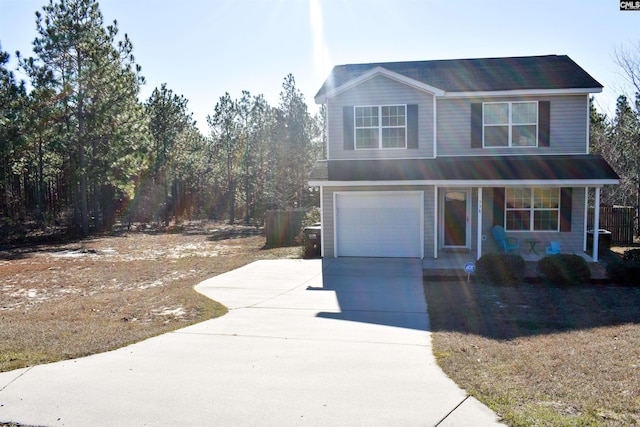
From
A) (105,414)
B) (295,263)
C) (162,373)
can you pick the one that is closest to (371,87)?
(295,263)

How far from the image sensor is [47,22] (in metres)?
27.4

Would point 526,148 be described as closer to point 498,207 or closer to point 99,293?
point 498,207

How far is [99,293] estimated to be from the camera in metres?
12.7

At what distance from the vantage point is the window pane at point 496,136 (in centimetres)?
1678

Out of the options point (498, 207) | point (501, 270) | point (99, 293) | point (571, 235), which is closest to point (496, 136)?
point (498, 207)

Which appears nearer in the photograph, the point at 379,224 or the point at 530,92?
the point at 530,92

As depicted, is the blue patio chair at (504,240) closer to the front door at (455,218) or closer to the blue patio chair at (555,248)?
the blue patio chair at (555,248)

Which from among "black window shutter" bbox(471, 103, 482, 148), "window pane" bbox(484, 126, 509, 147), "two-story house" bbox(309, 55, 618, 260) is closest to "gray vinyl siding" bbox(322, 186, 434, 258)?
"two-story house" bbox(309, 55, 618, 260)

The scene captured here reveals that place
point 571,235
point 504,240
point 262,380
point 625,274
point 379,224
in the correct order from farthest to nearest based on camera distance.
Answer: point 379,224 → point 571,235 → point 504,240 → point 625,274 → point 262,380

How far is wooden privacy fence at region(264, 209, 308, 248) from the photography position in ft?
76.5

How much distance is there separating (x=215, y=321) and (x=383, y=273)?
20.4ft

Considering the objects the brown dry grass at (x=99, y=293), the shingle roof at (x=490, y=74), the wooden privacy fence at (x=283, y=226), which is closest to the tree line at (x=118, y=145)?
the brown dry grass at (x=99, y=293)

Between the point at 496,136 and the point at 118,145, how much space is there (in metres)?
22.2

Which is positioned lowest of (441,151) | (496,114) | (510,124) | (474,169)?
(474,169)
